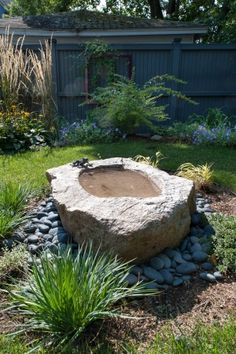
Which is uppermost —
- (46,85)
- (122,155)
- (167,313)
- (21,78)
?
(21,78)

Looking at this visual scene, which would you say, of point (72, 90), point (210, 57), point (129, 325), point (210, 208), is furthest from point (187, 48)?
point (129, 325)

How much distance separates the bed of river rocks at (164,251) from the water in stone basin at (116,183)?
442mm

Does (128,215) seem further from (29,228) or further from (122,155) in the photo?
(122,155)

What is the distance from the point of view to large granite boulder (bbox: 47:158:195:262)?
7.88 ft

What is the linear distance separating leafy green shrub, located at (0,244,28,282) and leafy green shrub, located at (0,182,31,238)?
0.29 m

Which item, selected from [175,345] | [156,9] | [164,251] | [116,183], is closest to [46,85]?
[116,183]

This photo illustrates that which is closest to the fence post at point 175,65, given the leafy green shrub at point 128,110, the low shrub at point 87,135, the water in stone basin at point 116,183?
the leafy green shrub at point 128,110

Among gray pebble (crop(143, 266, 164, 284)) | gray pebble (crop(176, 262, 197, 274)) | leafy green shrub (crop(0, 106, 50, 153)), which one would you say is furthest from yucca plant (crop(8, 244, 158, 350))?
leafy green shrub (crop(0, 106, 50, 153))

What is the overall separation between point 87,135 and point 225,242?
411 centimetres

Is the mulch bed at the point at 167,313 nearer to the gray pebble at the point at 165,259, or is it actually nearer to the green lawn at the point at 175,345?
the green lawn at the point at 175,345

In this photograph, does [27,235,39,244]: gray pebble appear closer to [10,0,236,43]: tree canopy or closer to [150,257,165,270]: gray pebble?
[150,257,165,270]: gray pebble

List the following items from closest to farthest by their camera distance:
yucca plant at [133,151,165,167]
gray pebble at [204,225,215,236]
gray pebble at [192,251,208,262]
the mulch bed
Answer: the mulch bed → gray pebble at [192,251,208,262] → gray pebble at [204,225,215,236] → yucca plant at [133,151,165,167]

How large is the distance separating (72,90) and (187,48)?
2775mm

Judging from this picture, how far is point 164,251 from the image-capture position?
268 cm
